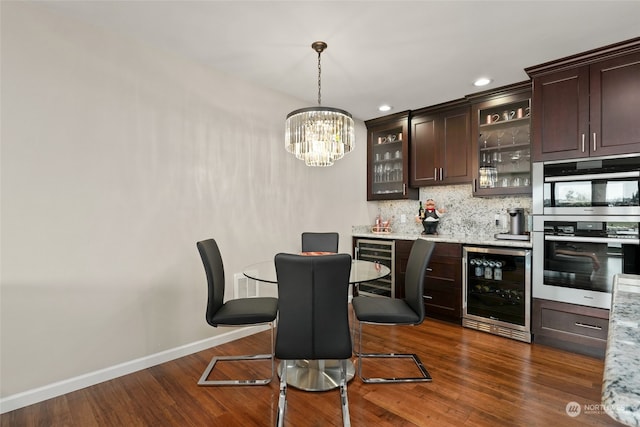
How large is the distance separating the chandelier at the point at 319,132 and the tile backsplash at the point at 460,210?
2148 millimetres

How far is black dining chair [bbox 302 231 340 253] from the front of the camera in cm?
326

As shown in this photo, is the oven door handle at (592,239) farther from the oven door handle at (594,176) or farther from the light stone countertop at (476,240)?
the oven door handle at (594,176)

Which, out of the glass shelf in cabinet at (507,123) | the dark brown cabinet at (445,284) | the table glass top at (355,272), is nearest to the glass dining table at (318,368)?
the table glass top at (355,272)

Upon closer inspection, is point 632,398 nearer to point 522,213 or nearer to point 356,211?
point 522,213

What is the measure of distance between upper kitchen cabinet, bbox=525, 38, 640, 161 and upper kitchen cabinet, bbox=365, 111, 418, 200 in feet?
4.99

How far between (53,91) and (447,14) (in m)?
2.69

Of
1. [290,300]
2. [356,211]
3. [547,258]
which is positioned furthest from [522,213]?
[290,300]

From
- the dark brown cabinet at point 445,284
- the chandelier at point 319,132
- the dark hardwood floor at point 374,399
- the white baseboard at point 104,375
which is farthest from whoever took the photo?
the dark brown cabinet at point 445,284

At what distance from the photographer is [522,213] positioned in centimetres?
334

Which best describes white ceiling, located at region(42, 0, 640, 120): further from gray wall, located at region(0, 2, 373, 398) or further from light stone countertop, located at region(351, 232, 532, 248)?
light stone countertop, located at region(351, 232, 532, 248)

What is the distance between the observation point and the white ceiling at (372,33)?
6.74 feet

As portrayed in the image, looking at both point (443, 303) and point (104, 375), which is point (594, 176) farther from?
point (104, 375)

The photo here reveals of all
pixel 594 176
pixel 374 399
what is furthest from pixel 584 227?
pixel 374 399

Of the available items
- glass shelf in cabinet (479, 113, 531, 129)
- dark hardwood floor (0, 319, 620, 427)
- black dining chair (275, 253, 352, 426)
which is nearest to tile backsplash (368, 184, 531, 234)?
glass shelf in cabinet (479, 113, 531, 129)
